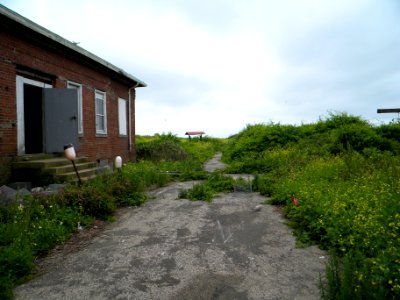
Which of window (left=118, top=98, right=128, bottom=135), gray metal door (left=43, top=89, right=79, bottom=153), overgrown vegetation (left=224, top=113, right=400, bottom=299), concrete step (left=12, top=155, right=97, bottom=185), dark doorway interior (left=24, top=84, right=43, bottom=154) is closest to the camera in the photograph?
overgrown vegetation (left=224, top=113, right=400, bottom=299)

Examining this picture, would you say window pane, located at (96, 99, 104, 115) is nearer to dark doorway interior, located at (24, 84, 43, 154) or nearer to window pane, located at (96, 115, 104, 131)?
window pane, located at (96, 115, 104, 131)

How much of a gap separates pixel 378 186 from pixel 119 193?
5431 mm

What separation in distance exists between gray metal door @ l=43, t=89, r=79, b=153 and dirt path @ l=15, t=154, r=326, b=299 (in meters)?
4.22

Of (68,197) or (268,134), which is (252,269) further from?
(268,134)

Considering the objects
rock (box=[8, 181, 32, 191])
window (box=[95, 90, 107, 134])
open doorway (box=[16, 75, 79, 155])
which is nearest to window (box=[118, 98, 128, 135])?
window (box=[95, 90, 107, 134])

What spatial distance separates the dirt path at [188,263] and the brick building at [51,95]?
4236mm

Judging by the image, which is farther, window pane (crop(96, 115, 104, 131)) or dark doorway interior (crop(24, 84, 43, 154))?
window pane (crop(96, 115, 104, 131))

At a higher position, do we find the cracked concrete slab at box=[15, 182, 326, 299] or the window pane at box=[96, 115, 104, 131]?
the window pane at box=[96, 115, 104, 131]

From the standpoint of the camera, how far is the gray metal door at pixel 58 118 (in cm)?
876

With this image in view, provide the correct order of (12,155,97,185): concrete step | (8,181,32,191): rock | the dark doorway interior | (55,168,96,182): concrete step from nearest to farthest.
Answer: (8,181,32,191): rock < (12,155,97,185): concrete step < (55,168,96,182): concrete step < the dark doorway interior

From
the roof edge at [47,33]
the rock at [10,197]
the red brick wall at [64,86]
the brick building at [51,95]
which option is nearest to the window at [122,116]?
the red brick wall at [64,86]

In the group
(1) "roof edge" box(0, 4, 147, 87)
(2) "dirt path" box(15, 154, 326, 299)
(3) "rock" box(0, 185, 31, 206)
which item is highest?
(1) "roof edge" box(0, 4, 147, 87)

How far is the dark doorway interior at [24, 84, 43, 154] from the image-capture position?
361 inches

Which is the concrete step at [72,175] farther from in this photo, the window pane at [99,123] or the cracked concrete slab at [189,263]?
the window pane at [99,123]
